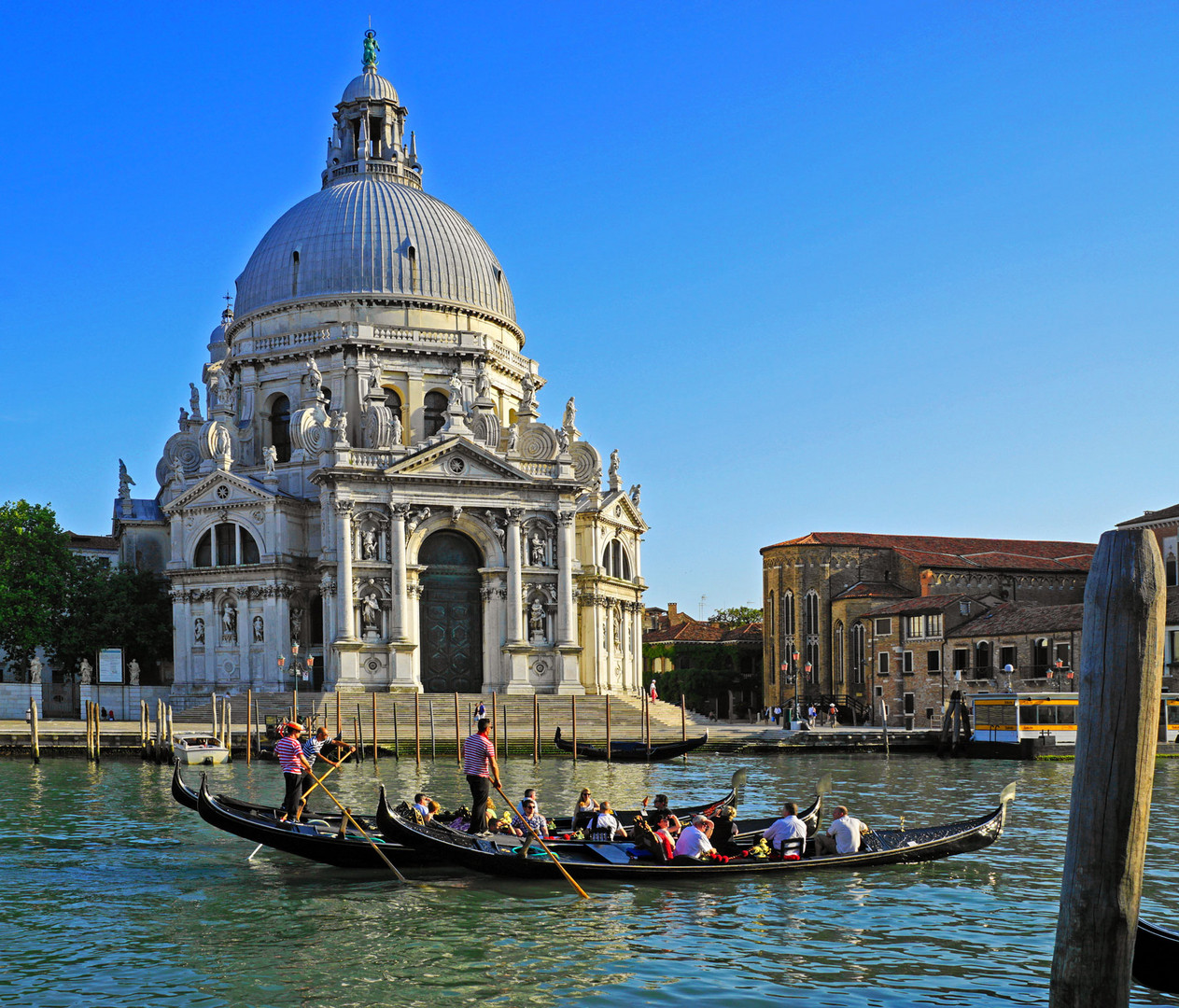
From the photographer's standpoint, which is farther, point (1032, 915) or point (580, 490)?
point (580, 490)

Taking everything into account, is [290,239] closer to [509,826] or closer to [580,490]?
[580,490]

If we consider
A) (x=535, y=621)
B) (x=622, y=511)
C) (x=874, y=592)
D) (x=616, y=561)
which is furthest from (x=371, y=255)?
(x=874, y=592)

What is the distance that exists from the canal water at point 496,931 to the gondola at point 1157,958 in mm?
1564

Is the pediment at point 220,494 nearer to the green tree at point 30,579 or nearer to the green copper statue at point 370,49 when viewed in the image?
the green tree at point 30,579

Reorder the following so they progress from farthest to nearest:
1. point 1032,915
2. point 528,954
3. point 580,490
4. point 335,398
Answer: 1. point 335,398
2. point 580,490
3. point 1032,915
4. point 528,954

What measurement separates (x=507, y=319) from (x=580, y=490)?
9.80 meters

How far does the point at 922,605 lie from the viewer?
4603cm

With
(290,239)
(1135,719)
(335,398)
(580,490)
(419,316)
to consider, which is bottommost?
(1135,719)

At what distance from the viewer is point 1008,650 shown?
42.0 metres

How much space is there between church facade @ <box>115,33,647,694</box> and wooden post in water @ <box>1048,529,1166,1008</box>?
105 feet

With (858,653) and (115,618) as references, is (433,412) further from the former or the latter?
(858,653)

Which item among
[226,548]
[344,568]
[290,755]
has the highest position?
[226,548]

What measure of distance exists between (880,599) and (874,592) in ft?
1.70

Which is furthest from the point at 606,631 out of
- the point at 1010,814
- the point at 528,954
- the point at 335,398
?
the point at 528,954
